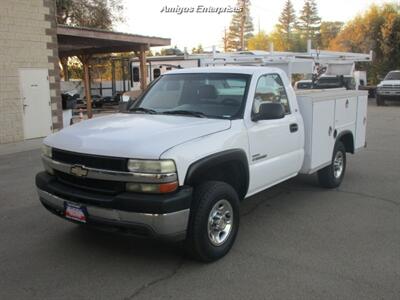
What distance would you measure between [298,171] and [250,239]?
144 centimetres

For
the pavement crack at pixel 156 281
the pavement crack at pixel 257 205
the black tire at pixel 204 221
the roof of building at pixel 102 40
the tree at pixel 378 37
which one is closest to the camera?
the pavement crack at pixel 156 281

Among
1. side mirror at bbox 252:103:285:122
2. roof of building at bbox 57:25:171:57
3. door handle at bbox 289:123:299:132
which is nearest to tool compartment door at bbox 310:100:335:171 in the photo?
door handle at bbox 289:123:299:132

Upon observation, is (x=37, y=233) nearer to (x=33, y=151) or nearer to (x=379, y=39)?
(x=33, y=151)

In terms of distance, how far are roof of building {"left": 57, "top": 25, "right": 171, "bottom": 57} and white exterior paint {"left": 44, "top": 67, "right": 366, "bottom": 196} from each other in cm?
983

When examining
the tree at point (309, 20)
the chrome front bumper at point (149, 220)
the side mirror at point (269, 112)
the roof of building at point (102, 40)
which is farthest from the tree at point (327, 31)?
the chrome front bumper at point (149, 220)

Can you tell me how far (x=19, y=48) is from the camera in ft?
41.3

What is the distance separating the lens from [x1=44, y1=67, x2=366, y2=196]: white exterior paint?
13.3 feet

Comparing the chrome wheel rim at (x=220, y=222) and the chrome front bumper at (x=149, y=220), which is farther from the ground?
the chrome front bumper at (x=149, y=220)

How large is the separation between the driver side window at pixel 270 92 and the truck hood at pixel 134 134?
2.31 ft

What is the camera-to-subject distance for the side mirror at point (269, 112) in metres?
4.93

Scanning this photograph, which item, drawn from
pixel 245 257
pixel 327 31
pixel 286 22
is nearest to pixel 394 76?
pixel 245 257

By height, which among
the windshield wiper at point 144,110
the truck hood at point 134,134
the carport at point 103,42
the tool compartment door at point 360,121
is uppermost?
the carport at point 103,42

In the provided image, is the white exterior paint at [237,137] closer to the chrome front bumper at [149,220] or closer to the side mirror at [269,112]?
the side mirror at [269,112]

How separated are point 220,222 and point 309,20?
8880 centimetres
